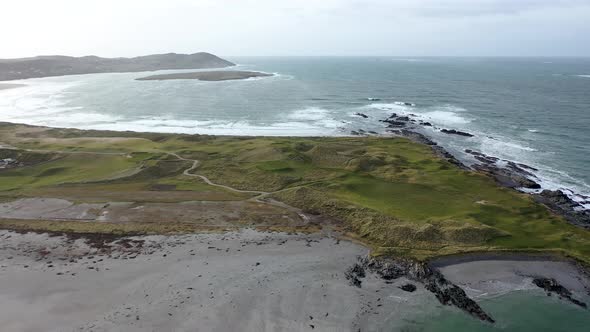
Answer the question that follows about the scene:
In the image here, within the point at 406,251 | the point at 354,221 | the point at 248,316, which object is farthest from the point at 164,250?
the point at 406,251

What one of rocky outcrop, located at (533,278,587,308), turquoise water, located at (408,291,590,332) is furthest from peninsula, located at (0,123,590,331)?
turquoise water, located at (408,291,590,332)

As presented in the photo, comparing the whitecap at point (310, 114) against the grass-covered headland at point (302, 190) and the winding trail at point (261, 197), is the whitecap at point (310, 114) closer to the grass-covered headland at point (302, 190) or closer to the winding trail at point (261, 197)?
the grass-covered headland at point (302, 190)

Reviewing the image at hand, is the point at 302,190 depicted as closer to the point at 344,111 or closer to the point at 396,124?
the point at 396,124

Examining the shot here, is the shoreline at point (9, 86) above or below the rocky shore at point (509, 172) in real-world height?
above

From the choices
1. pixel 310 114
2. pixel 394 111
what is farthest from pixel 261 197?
pixel 394 111

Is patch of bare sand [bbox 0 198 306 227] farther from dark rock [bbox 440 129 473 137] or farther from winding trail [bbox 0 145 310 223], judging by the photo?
dark rock [bbox 440 129 473 137]

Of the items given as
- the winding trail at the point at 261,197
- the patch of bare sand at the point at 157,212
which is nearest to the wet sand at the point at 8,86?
the winding trail at the point at 261,197

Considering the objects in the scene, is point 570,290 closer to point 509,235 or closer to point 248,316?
point 509,235
